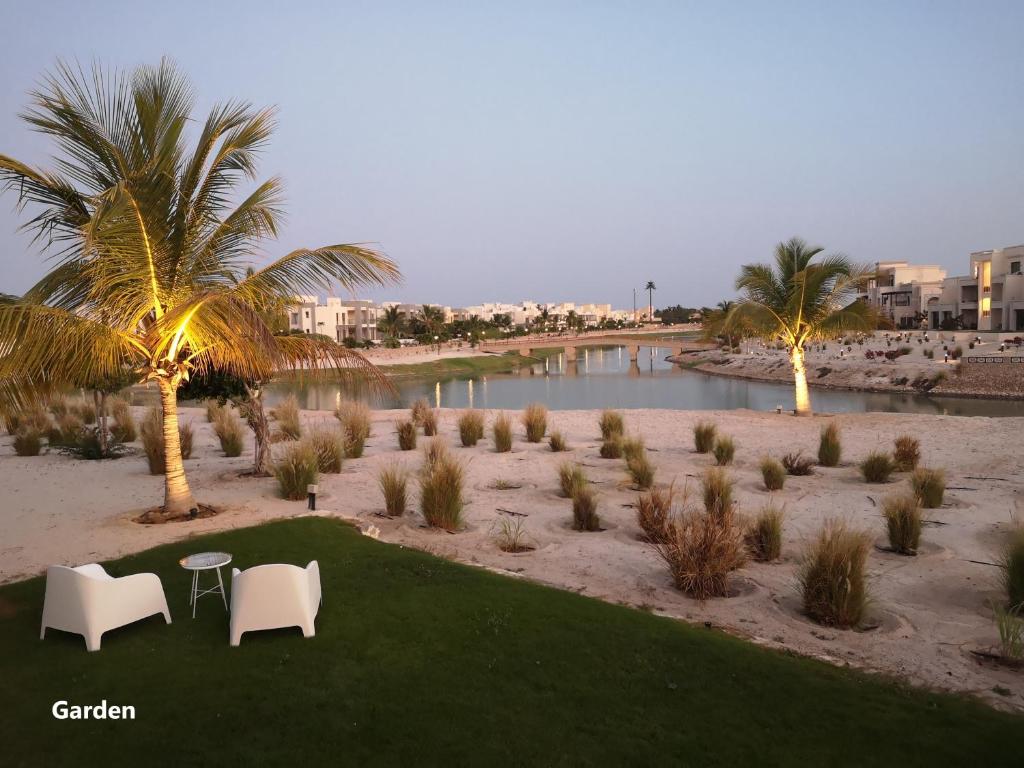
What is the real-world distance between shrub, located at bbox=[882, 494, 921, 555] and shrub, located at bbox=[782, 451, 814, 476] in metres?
4.07

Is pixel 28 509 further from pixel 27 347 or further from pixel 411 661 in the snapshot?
pixel 411 661

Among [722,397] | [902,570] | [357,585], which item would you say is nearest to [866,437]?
[902,570]

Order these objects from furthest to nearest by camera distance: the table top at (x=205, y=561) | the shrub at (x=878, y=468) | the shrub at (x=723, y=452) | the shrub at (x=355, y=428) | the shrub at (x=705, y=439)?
the shrub at (x=705, y=439), the shrub at (x=355, y=428), the shrub at (x=723, y=452), the shrub at (x=878, y=468), the table top at (x=205, y=561)

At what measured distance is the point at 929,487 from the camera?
9.35 m

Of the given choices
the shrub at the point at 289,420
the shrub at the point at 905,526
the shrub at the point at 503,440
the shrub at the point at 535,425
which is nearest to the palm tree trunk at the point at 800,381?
the shrub at the point at 535,425

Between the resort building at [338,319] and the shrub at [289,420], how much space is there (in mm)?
56353

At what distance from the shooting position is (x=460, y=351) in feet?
248

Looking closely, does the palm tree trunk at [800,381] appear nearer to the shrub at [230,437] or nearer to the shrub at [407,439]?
the shrub at [407,439]

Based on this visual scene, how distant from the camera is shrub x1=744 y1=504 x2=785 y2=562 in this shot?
7332 millimetres

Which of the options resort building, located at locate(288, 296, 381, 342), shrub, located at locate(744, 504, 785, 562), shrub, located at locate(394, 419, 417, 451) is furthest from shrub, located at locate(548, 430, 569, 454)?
resort building, located at locate(288, 296, 381, 342)

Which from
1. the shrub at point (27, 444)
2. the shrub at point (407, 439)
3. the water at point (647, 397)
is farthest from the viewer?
the water at point (647, 397)

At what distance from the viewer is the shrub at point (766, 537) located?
7332 millimetres

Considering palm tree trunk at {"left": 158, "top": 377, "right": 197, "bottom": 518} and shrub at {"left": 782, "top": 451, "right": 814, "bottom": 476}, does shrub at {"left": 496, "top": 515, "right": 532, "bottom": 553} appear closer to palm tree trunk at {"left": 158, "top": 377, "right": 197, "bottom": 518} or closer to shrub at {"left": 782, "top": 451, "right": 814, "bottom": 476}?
palm tree trunk at {"left": 158, "top": 377, "right": 197, "bottom": 518}

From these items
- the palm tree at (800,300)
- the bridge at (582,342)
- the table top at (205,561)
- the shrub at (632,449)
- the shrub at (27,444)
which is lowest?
the shrub at (632,449)
